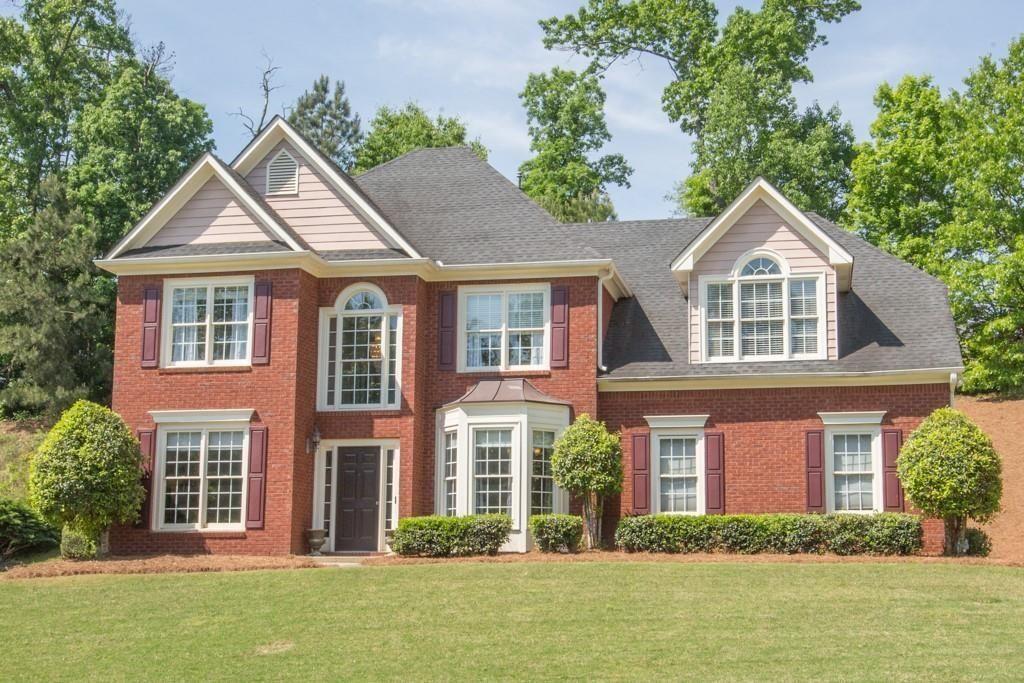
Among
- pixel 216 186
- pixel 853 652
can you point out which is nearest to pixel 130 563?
pixel 216 186

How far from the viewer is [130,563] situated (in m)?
21.9

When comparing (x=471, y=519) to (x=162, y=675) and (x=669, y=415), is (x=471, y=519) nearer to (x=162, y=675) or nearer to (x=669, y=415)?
(x=669, y=415)

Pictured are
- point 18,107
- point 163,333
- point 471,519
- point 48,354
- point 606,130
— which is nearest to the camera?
point 471,519

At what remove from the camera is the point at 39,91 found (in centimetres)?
4284

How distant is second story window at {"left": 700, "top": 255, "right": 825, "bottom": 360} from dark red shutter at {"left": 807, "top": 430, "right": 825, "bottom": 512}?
174 centimetres

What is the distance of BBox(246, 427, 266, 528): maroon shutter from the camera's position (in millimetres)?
23281

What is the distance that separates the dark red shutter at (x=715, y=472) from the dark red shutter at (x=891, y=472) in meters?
2.98

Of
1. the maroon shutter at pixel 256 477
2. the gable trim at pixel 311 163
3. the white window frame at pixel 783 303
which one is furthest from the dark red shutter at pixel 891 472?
the maroon shutter at pixel 256 477

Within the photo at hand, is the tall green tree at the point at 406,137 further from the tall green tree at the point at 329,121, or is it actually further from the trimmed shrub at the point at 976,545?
the trimmed shrub at the point at 976,545

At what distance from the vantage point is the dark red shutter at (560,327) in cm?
2450

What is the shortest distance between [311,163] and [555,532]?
9.01 metres

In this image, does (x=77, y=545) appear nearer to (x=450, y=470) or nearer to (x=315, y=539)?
(x=315, y=539)

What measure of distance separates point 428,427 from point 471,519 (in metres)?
3.22

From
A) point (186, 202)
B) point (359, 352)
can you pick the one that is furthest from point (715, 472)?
point (186, 202)
